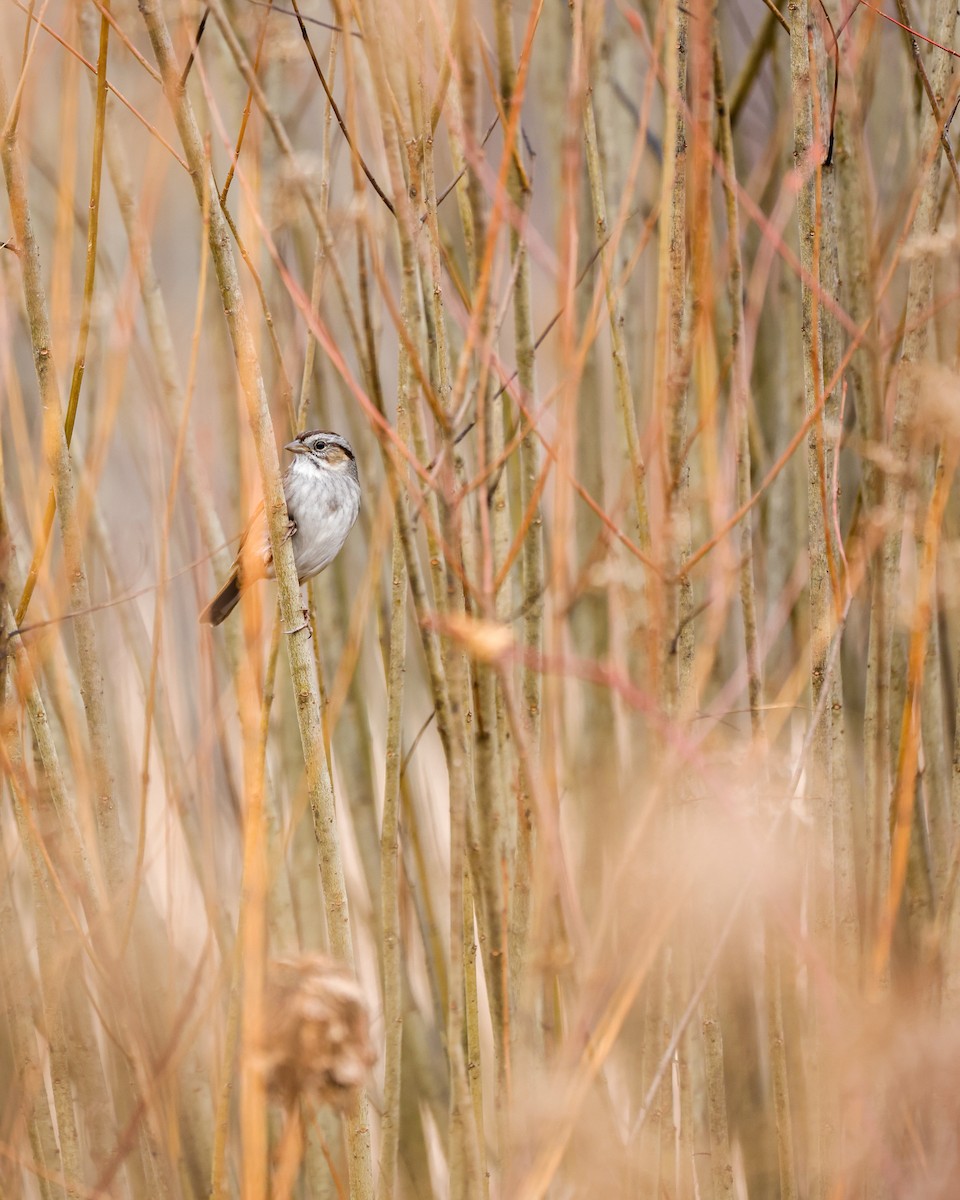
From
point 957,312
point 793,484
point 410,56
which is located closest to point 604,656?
point 793,484

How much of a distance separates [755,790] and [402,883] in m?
0.46

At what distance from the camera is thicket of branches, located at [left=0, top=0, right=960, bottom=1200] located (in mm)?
604

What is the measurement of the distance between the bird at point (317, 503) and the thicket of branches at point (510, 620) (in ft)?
0.12

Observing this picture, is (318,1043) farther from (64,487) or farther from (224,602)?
(224,602)

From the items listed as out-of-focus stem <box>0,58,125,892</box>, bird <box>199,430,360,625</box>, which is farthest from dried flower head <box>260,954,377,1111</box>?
bird <box>199,430,360,625</box>

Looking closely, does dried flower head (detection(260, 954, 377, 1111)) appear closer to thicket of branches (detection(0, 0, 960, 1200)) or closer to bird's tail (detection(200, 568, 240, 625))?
thicket of branches (detection(0, 0, 960, 1200))

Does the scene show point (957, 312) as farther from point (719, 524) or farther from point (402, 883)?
point (402, 883)

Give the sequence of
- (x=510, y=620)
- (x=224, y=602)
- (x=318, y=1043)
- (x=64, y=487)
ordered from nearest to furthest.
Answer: (x=318, y=1043) → (x=510, y=620) → (x=64, y=487) → (x=224, y=602)

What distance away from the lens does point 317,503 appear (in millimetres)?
1316

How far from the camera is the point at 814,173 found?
29.1 inches

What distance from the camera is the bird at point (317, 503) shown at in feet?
4.02

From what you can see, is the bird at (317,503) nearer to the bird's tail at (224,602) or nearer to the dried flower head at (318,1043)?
the bird's tail at (224,602)

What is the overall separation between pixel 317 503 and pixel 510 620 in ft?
2.44


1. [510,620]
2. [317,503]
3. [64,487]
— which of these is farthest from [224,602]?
[510,620]
